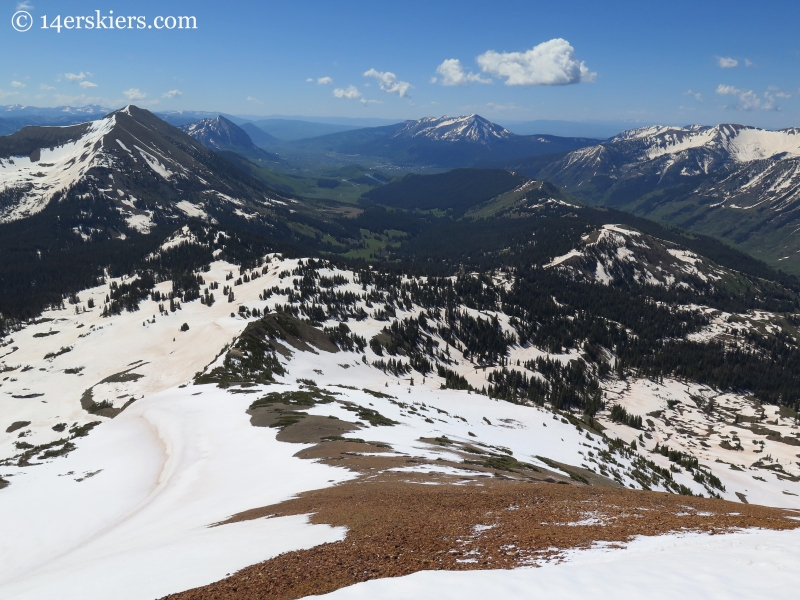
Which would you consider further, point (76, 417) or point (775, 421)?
point (775, 421)

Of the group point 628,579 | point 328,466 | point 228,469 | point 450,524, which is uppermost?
point 628,579

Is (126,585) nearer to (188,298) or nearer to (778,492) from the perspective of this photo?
(778,492)

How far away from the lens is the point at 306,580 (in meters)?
13.6

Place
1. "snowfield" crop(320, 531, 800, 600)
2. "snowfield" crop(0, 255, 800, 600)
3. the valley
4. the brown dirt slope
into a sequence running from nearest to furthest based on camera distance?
"snowfield" crop(320, 531, 800, 600) < "snowfield" crop(0, 255, 800, 600) < the brown dirt slope < the valley


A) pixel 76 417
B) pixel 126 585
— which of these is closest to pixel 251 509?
pixel 126 585

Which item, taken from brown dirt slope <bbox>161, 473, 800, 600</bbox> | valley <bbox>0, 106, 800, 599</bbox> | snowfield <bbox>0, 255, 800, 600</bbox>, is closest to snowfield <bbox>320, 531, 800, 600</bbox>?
snowfield <bbox>0, 255, 800, 600</bbox>

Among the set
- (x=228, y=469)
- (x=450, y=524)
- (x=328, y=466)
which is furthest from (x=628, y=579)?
(x=228, y=469)

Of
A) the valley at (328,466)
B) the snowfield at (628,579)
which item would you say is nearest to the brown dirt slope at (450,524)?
the valley at (328,466)

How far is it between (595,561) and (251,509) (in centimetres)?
2007

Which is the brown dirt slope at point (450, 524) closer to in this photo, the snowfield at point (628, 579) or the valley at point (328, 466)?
the valley at point (328, 466)

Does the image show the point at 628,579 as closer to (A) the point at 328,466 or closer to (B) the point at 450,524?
(B) the point at 450,524

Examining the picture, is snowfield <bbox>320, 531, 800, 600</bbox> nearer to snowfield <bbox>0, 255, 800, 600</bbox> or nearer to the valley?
snowfield <bbox>0, 255, 800, 600</bbox>

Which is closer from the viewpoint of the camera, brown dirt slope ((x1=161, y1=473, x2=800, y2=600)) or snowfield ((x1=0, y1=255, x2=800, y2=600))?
snowfield ((x1=0, y1=255, x2=800, y2=600))

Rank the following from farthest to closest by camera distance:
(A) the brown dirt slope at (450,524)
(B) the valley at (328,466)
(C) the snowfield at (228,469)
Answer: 1. (B) the valley at (328,466)
2. (A) the brown dirt slope at (450,524)
3. (C) the snowfield at (228,469)
